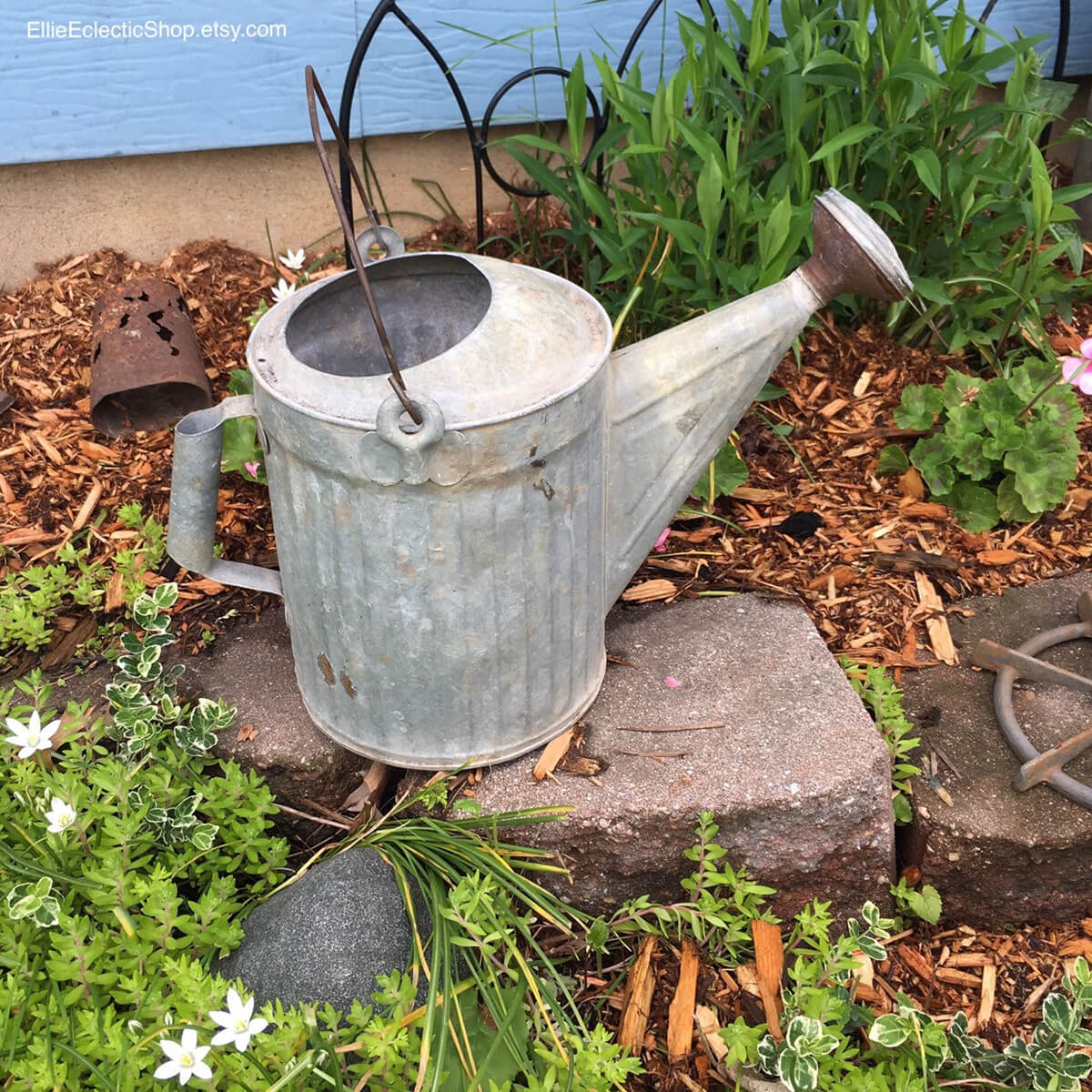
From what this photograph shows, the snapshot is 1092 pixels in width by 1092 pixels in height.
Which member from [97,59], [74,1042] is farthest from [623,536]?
[97,59]

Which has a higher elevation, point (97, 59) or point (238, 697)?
point (97, 59)

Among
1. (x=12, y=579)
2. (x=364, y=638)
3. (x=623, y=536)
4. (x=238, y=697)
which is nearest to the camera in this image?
(x=364, y=638)

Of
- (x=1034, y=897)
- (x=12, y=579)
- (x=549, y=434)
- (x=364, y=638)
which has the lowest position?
(x=1034, y=897)

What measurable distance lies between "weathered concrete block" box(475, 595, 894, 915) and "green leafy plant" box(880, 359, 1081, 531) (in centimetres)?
61

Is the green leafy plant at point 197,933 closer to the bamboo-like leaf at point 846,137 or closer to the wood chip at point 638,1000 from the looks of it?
the wood chip at point 638,1000

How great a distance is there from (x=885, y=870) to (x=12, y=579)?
163cm

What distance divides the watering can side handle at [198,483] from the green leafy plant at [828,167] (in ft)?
2.74

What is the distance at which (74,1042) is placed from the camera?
4.58ft

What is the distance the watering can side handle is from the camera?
155 cm

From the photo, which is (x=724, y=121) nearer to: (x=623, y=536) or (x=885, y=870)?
(x=623, y=536)

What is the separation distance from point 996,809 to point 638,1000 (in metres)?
0.63

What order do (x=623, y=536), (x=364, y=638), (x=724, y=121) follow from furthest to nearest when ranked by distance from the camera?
(x=724, y=121) < (x=623, y=536) < (x=364, y=638)

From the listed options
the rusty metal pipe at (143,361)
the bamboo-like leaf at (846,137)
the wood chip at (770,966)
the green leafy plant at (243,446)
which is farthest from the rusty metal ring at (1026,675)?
the rusty metal pipe at (143,361)

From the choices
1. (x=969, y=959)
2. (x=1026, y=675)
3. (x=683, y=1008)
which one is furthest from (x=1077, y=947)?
(x=683, y=1008)
